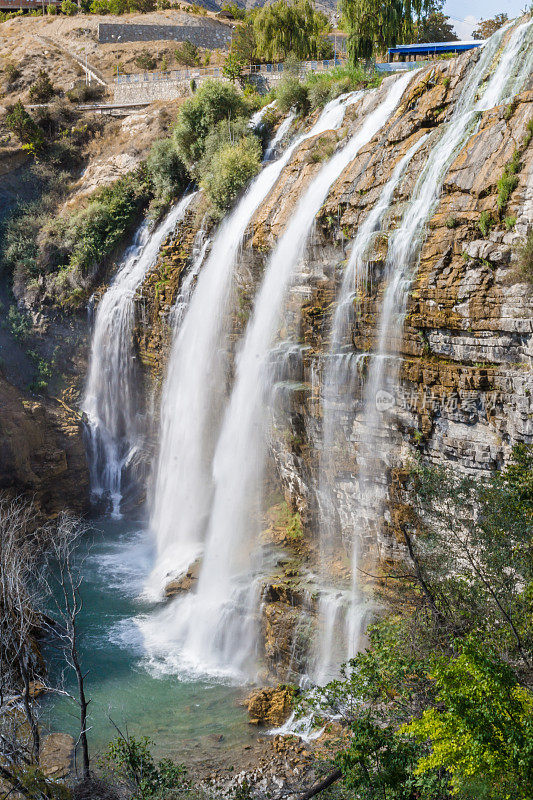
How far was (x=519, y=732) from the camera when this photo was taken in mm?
7754

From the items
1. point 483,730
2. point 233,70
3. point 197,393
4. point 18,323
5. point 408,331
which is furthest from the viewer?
point 233,70

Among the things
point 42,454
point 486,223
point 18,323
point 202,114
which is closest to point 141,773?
point 486,223

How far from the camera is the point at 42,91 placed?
41375mm

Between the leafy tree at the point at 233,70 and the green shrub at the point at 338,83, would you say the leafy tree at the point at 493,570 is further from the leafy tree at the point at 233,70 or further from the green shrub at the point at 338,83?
the leafy tree at the point at 233,70

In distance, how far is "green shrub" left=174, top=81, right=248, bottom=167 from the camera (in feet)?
96.7

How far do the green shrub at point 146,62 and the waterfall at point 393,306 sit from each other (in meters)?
34.1

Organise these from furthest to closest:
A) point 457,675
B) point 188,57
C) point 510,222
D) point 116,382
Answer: point 188,57 < point 116,382 < point 510,222 < point 457,675

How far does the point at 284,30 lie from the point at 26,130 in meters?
16.0

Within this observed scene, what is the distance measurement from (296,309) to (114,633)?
11.3 meters

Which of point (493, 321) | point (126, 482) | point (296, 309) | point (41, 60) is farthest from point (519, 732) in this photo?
point (41, 60)

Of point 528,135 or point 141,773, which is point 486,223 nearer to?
point 528,135

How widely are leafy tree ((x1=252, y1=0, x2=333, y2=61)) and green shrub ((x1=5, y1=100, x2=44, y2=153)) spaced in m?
14.0

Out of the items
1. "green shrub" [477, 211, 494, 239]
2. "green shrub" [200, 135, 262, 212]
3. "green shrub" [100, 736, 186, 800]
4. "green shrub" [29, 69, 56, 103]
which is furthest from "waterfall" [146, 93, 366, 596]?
"green shrub" [29, 69, 56, 103]

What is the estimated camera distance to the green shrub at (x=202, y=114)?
96.7ft
